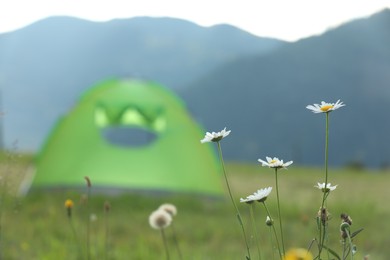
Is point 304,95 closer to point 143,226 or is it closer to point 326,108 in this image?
point 143,226

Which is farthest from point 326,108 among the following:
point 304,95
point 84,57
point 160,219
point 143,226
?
point 84,57

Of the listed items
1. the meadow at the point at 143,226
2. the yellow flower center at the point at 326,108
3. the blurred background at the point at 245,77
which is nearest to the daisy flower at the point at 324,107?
the yellow flower center at the point at 326,108

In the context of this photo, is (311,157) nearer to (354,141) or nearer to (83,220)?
(354,141)

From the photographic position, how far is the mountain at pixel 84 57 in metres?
60.9

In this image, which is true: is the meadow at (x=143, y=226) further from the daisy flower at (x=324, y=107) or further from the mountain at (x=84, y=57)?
the mountain at (x=84, y=57)

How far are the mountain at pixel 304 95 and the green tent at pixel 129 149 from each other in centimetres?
4324

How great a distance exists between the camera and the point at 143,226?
3537 mm

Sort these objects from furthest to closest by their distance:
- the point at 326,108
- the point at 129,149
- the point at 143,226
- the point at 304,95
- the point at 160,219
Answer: the point at 304,95
the point at 129,149
the point at 143,226
the point at 160,219
the point at 326,108

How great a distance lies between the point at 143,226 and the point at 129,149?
114 centimetres

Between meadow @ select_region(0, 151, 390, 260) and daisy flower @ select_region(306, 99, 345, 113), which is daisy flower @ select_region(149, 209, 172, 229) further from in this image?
daisy flower @ select_region(306, 99, 345, 113)

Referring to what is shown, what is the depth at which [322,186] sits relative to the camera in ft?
3.25

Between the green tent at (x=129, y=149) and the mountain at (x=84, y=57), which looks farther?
the mountain at (x=84, y=57)

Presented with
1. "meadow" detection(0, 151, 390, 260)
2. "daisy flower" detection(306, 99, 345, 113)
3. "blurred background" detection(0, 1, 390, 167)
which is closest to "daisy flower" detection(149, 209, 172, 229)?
"meadow" detection(0, 151, 390, 260)

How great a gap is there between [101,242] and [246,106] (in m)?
58.8
